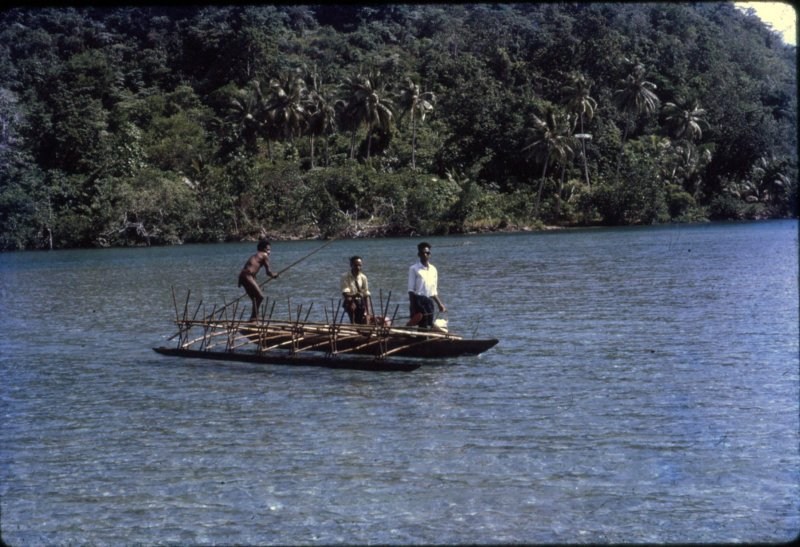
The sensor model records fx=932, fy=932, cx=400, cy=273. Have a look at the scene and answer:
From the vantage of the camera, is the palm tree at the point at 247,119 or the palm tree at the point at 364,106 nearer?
the palm tree at the point at 364,106

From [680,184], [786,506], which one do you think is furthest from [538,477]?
[680,184]

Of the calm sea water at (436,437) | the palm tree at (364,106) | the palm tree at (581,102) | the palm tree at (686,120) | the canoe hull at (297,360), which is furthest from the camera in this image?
the palm tree at (686,120)

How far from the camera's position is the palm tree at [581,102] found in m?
71.8

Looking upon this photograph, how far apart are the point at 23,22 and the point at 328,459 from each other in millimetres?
104204

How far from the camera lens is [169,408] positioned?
1323 cm

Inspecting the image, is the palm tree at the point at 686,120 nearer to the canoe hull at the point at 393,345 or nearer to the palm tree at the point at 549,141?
the palm tree at the point at 549,141

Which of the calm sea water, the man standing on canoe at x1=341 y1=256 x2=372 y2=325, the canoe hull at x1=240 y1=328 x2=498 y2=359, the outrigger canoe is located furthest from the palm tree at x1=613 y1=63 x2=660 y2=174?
A: the canoe hull at x1=240 y1=328 x2=498 y2=359

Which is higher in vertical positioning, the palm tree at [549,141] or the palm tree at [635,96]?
the palm tree at [635,96]

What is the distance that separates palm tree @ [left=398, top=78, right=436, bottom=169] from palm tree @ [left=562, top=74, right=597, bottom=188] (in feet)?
36.4

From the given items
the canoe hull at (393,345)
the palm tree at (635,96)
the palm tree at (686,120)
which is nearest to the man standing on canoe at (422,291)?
the canoe hull at (393,345)

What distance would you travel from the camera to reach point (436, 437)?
1099 cm

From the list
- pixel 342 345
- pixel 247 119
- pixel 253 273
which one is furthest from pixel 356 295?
pixel 247 119

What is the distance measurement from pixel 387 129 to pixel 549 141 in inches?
495

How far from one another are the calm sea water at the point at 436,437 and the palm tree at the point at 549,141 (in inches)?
1821
